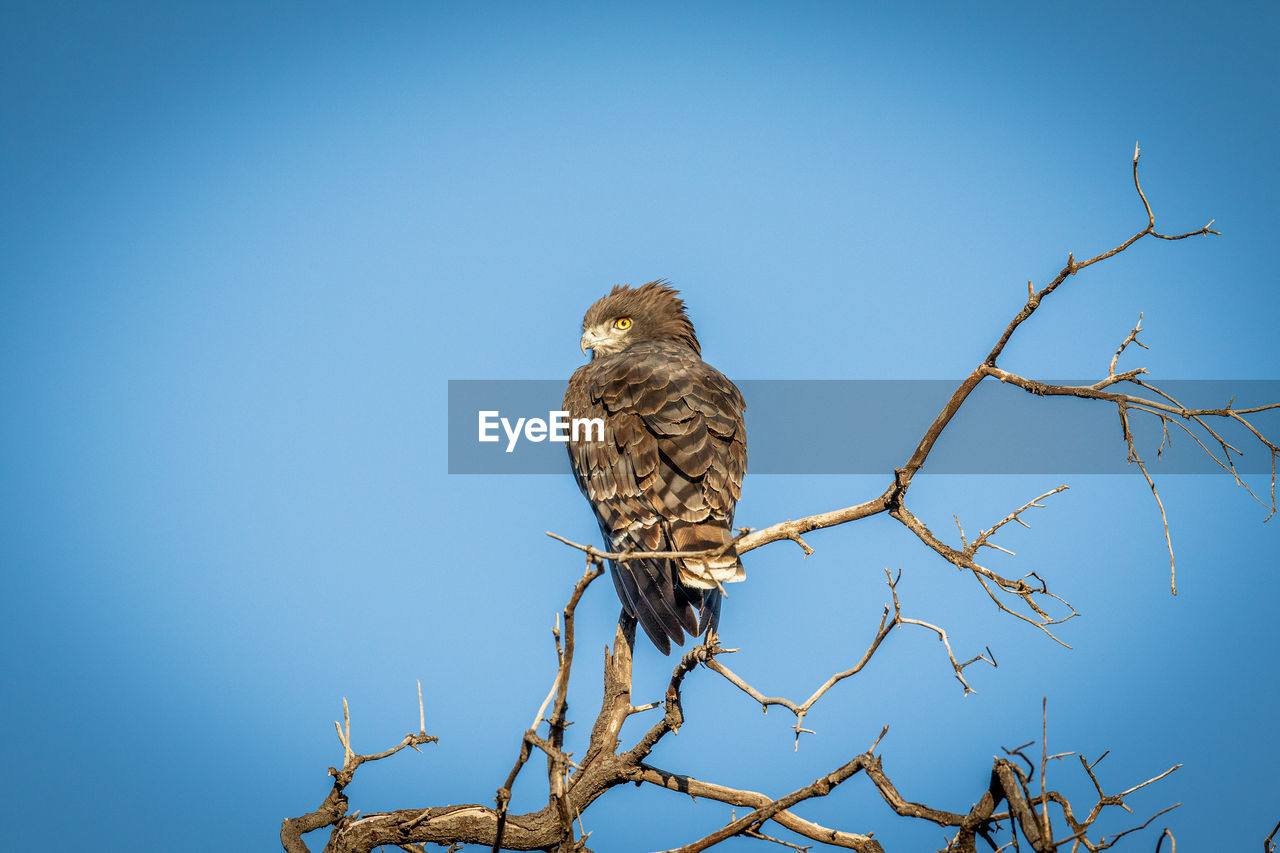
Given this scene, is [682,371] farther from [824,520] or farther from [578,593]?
[578,593]

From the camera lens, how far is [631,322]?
7152 mm

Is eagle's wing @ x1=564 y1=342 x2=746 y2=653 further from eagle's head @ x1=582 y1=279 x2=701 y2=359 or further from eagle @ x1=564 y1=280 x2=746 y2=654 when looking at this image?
eagle's head @ x1=582 y1=279 x2=701 y2=359

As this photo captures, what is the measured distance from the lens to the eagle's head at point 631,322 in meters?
7.11

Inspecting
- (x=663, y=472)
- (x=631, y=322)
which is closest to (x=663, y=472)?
(x=663, y=472)

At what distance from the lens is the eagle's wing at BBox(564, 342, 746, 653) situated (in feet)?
14.1

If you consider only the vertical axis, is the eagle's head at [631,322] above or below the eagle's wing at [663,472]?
above

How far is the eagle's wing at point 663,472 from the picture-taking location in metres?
4.31

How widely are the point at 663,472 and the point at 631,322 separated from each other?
2.25 m

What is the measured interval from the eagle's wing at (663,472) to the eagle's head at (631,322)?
99cm

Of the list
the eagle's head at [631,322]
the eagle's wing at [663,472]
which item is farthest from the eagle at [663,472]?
the eagle's head at [631,322]

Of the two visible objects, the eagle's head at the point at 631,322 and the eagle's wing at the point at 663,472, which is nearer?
the eagle's wing at the point at 663,472

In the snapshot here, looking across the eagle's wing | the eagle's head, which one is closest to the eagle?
the eagle's wing

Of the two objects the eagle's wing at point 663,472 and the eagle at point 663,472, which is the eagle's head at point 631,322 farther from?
the eagle's wing at point 663,472

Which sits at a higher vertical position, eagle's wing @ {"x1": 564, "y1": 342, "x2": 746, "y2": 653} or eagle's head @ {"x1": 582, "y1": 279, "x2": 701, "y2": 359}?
eagle's head @ {"x1": 582, "y1": 279, "x2": 701, "y2": 359}
